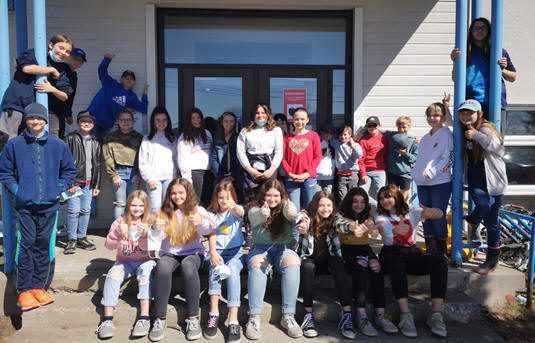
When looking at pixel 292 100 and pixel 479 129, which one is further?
pixel 292 100

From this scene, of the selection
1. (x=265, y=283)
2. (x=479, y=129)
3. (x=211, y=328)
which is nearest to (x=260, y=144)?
(x=265, y=283)

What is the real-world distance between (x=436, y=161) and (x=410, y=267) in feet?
3.59

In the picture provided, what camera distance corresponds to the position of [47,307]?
3709mm

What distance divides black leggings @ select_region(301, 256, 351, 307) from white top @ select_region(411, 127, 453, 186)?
1227 millimetres

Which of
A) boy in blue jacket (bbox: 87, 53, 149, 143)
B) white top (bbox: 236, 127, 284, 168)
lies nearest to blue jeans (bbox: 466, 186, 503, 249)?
white top (bbox: 236, 127, 284, 168)

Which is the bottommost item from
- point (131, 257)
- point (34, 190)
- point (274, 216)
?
point (131, 257)

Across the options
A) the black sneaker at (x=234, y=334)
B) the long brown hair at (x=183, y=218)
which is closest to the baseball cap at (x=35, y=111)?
the long brown hair at (x=183, y=218)

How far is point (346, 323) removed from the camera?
137 inches

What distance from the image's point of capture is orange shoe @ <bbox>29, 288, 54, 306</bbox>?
3.72m

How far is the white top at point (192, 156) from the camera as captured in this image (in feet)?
16.1

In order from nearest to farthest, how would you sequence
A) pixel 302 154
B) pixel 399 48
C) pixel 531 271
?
1. pixel 531 271
2. pixel 302 154
3. pixel 399 48

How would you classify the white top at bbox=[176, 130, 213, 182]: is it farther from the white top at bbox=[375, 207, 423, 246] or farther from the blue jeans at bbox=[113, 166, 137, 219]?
the white top at bbox=[375, 207, 423, 246]

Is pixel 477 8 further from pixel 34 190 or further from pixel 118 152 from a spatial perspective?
pixel 34 190

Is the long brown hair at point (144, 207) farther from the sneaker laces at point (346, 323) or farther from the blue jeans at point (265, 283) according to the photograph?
the sneaker laces at point (346, 323)
